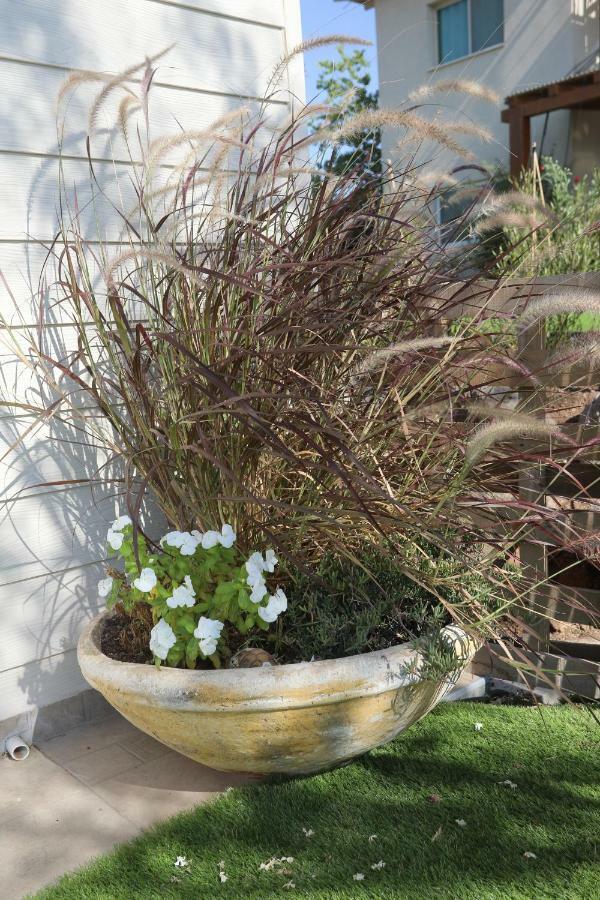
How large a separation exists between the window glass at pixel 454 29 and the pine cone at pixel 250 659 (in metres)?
11.3

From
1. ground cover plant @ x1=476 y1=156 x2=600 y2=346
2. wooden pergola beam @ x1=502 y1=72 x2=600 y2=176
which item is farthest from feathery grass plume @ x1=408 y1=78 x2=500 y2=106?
wooden pergola beam @ x1=502 y1=72 x2=600 y2=176

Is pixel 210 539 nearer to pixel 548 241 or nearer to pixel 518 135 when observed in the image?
pixel 548 241

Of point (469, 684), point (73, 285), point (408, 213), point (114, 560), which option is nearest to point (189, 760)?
point (114, 560)

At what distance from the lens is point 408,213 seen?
86.1 inches

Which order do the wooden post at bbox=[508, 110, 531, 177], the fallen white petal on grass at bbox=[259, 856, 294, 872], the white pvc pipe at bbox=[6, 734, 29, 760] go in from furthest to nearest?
the wooden post at bbox=[508, 110, 531, 177]
the white pvc pipe at bbox=[6, 734, 29, 760]
the fallen white petal on grass at bbox=[259, 856, 294, 872]

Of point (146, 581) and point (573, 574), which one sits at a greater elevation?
point (146, 581)

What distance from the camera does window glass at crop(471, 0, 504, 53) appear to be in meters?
10.8

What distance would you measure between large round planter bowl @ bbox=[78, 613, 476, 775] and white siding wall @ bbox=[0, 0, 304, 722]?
19.2 inches

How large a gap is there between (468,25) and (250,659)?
11.7 m

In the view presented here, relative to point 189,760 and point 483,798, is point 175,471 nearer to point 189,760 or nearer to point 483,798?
point 189,760

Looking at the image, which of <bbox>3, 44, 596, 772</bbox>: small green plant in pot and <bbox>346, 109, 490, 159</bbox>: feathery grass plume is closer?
<bbox>3, 44, 596, 772</bbox>: small green plant in pot

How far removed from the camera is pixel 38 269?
2.19 m

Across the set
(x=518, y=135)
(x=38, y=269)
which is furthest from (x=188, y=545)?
(x=518, y=135)

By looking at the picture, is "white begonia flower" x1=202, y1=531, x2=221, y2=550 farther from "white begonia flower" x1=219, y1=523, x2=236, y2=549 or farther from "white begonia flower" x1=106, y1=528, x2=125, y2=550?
"white begonia flower" x1=106, y1=528, x2=125, y2=550
